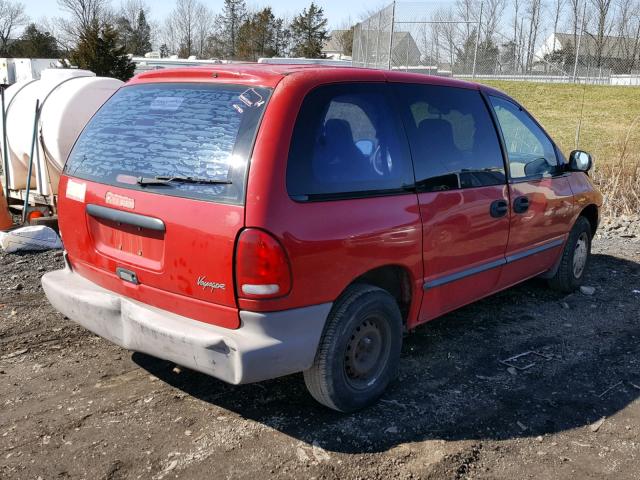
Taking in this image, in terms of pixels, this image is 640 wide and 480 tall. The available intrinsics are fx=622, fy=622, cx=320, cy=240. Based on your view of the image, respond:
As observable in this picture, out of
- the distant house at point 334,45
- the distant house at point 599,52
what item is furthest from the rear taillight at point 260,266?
the distant house at point 334,45

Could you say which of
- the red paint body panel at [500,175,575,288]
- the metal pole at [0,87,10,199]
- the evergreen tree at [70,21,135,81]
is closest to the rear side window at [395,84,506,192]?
the red paint body panel at [500,175,575,288]

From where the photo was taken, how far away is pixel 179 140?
3219 millimetres

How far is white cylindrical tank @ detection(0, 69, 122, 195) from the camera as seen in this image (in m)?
7.89

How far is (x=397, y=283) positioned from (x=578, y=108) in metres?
21.3

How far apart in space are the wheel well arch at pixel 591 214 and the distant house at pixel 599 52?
24061 millimetres

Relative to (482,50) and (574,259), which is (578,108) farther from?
(574,259)

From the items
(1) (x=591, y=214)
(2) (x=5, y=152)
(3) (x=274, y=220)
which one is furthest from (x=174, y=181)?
(2) (x=5, y=152)

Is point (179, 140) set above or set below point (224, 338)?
above

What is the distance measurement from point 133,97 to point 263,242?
1.42 meters

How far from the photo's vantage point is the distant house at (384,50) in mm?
18859

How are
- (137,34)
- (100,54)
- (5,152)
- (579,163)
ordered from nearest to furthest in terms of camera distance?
(579,163) → (5,152) → (100,54) → (137,34)

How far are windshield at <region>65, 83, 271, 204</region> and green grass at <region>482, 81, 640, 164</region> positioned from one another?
13076mm

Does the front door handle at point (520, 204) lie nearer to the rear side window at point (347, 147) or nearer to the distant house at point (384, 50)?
the rear side window at point (347, 147)

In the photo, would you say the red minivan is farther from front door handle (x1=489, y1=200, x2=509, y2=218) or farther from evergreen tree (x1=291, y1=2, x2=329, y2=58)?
evergreen tree (x1=291, y1=2, x2=329, y2=58)
